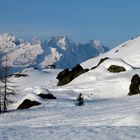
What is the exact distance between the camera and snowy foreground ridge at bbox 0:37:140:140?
64.5 ft

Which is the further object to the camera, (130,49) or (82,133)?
(130,49)

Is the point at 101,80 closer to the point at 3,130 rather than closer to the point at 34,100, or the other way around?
the point at 34,100

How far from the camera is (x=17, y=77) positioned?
11912 cm

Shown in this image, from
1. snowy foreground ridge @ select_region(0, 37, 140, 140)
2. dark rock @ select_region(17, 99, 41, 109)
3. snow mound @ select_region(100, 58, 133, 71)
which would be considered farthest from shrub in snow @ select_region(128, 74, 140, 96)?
snow mound @ select_region(100, 58, 133, 71)

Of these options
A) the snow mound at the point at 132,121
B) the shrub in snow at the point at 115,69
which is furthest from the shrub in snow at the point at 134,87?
the snow mound at the point at 132,121

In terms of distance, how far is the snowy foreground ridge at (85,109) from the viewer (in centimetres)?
1966

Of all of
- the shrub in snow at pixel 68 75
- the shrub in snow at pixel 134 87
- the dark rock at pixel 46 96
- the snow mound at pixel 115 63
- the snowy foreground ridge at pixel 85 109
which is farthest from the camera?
the shrub in snow at pixel 68 75

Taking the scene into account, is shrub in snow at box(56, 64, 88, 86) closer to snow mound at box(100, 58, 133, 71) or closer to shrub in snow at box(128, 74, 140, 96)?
snow mound at box(100, 58, 133, 71)

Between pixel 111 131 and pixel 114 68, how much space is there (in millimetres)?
70220

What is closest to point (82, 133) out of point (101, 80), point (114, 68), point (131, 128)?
point (131, 128)

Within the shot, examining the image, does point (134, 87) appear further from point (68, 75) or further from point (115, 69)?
point (68, 75)

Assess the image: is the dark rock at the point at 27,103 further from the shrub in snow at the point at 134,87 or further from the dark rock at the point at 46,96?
the shrub in snow at the point at 134,87

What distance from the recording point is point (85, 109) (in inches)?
1887

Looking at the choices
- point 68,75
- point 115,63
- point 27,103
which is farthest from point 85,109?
point 68,75
